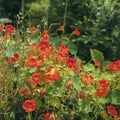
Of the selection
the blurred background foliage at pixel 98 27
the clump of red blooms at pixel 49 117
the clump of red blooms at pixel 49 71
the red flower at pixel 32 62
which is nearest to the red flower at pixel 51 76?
the clump of red blooms at pixel 49 71

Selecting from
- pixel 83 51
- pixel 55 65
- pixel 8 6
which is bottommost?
pixel 8 6

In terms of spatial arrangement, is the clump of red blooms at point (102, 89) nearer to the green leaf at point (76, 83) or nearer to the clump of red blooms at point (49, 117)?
the green leaf at point (76, 83)

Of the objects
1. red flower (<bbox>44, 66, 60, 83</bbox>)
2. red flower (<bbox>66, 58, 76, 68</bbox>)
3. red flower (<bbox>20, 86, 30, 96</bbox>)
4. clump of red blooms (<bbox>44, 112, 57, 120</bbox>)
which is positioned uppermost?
red flower (<bbox>66, 58, 76, 68</bbox>)

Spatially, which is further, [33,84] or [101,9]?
[101,9]

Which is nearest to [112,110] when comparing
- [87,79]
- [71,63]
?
[87,79]

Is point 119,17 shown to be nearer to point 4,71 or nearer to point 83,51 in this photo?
point 83,51

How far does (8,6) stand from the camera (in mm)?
11938

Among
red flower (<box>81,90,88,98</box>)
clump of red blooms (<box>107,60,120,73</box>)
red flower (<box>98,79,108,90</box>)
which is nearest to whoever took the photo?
red flower (<box>98,79,108,90</box>)

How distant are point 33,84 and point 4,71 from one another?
0.41 m

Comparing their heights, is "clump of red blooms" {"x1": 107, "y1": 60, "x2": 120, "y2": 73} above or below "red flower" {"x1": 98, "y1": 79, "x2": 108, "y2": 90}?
above

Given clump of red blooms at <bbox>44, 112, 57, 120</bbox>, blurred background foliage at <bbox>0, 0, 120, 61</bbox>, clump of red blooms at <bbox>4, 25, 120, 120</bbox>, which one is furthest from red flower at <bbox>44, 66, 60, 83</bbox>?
blurred background foliage at <bbox>0, 0, 120, 61</bbox>

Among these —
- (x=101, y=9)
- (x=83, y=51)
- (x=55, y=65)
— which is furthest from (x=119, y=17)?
(x=55, y=65)

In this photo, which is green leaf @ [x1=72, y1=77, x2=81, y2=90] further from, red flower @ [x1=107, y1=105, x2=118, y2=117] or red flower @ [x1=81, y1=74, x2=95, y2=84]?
red flower @ [x1=107, y1=105, x2=118, y2=117]

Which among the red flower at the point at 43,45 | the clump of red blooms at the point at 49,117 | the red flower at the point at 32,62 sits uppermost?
the red flower at the point at 43,45
